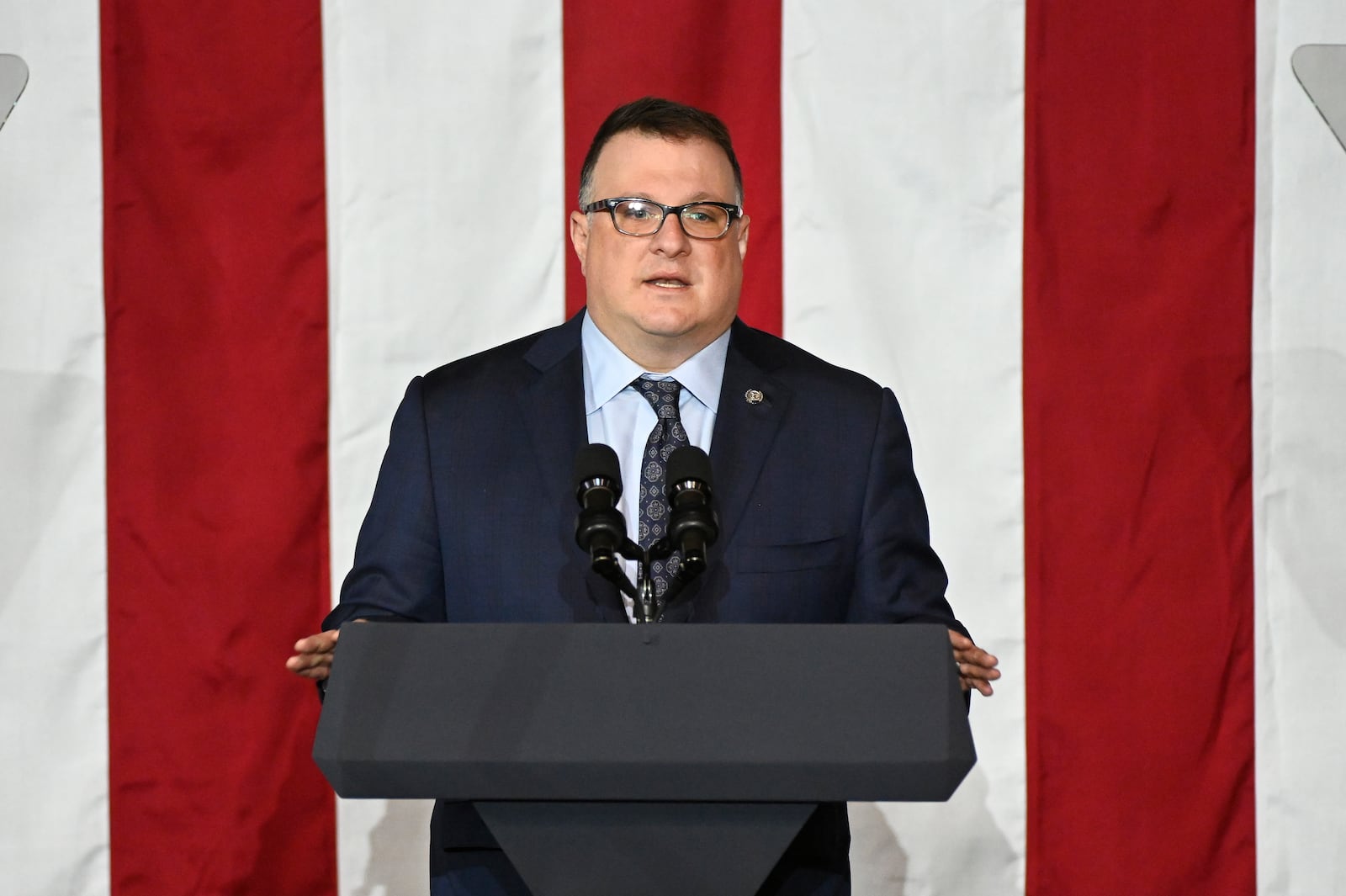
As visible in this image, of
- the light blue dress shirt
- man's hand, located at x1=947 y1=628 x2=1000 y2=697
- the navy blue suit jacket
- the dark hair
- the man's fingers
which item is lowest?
man's hand, located at x1=947 y1=628 x2=1000 y2=697

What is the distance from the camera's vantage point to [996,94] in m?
2.45

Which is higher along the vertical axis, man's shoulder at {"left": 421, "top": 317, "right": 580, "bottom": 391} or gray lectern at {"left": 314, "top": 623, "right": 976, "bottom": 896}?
man's shoulder at {"left": 421, "top": 317, "right": 580, "bottom": 391}

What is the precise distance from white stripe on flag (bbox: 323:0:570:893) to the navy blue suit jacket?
26.0 inches

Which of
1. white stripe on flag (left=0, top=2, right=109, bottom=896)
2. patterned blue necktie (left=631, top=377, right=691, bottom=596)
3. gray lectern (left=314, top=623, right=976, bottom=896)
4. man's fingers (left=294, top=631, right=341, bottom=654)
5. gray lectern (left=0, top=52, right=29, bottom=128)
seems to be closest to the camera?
gray lectern (left=314, top=623, right=976, bottom=896)

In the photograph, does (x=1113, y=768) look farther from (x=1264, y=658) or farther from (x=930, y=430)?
(x=930, y=430)

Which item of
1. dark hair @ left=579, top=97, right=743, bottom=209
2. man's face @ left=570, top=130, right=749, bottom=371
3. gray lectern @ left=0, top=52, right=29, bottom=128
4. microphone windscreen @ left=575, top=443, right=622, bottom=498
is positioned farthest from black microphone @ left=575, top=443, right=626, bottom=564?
gray lectern @ left=0, top=52, right=29, bottom=128

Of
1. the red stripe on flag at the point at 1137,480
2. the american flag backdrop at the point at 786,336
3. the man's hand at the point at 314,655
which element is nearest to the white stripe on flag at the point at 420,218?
the american flag backdrop at the point at 786,336

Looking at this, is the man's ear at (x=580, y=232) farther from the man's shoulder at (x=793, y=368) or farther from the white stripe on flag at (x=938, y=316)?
the white stripe on flag at (x=938, y=316)

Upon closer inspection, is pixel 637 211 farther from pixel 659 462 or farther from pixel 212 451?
pixel 212 451

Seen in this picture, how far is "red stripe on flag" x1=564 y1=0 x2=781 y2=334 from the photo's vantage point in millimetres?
2420

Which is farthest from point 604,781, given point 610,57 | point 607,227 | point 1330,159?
point 1330,159

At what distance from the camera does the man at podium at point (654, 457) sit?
62.8 inches

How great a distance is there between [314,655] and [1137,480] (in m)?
1.59

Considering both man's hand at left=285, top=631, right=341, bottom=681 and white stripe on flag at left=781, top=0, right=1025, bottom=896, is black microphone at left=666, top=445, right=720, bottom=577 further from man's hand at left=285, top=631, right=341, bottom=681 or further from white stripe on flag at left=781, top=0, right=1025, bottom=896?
white stripe on flag at left=781, top=0, right=1025, bottom=896
